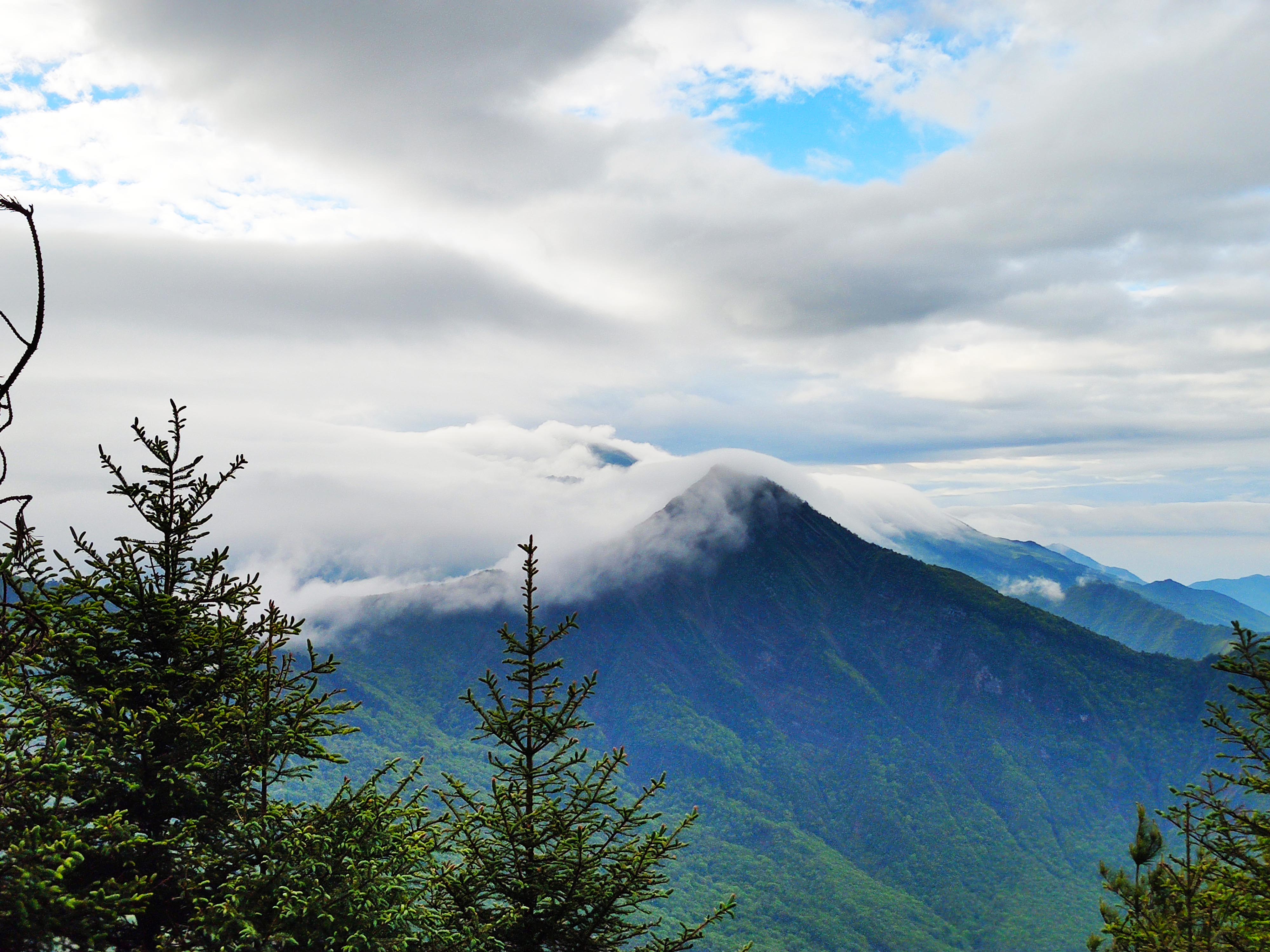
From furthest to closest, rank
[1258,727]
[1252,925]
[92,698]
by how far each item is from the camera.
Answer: [1258,727]
[1252,925]
[92,698]

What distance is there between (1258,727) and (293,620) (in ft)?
75.8

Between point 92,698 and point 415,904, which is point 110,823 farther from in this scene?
point 415,904

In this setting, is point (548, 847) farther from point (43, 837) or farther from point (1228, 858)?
point (1228, 858)

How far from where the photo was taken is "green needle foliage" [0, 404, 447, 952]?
37.6ft

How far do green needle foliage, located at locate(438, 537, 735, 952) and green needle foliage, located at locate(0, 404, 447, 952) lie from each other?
43.0 inches

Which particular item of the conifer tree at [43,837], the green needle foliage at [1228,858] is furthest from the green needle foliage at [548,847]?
the green needle foliage at [1228,858]

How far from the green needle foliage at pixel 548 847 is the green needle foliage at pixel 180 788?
3.58ft

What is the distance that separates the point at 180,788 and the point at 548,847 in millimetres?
7251

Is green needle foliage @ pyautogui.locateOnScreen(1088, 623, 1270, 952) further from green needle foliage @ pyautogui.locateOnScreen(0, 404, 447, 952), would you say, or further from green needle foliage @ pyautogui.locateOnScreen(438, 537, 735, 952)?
green needle foliage @ pyautogui.locateOnScreen(0, 404, 447, 952)

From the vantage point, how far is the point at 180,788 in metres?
13.7

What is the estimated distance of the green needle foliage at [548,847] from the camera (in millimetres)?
13953

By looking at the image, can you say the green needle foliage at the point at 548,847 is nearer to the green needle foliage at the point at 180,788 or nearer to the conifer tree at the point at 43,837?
the green needle foliage at the point at 180,788

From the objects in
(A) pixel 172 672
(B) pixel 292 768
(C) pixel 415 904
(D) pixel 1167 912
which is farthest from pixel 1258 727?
(A) pixel 172 672

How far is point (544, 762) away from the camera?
49.1ft
